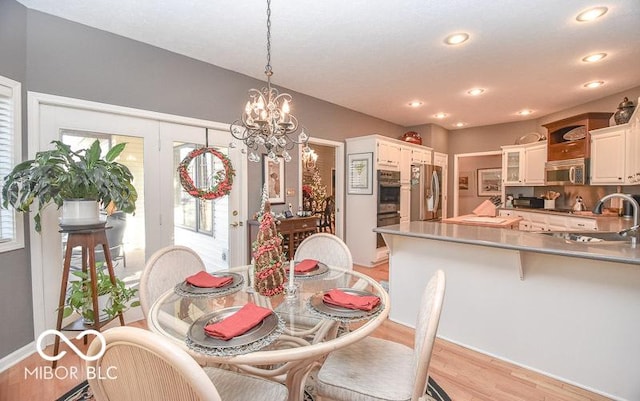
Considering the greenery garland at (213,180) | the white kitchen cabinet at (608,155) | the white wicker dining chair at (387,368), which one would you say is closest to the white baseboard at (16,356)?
the greenery garland at (213,180)

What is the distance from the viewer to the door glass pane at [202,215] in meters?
3.15

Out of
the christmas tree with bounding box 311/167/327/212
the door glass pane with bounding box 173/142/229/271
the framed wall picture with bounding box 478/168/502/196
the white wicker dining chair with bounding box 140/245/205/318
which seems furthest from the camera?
the framed wall picture with bounding box 478/168/502/196

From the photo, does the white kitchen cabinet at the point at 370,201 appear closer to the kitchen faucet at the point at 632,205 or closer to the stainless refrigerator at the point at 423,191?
the stainless refrigerator at the point at 423,191

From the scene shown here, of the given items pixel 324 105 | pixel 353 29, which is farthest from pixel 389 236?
pixel 324 105

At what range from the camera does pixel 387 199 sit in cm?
486

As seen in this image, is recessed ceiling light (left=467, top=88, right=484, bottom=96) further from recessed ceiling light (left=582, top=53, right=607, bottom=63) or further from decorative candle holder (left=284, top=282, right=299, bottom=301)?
decorative candle holder (left=284, top=282, right=299, bottom=301)

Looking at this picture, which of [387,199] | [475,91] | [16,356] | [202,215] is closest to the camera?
[16,356]

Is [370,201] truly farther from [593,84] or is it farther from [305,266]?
[593,84]

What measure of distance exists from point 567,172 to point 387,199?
2.75m

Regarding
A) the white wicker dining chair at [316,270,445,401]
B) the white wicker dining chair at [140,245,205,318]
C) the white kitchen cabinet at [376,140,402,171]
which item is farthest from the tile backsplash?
the white wicker dining chair at [140,245,205,318]

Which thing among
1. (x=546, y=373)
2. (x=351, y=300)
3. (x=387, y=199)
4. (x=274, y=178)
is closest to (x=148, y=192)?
→ (x=274, y=178)

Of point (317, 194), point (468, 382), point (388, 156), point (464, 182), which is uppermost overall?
point (388, 156)

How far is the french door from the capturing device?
2.36 meters

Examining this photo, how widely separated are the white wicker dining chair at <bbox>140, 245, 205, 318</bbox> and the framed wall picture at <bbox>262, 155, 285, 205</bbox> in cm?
190
